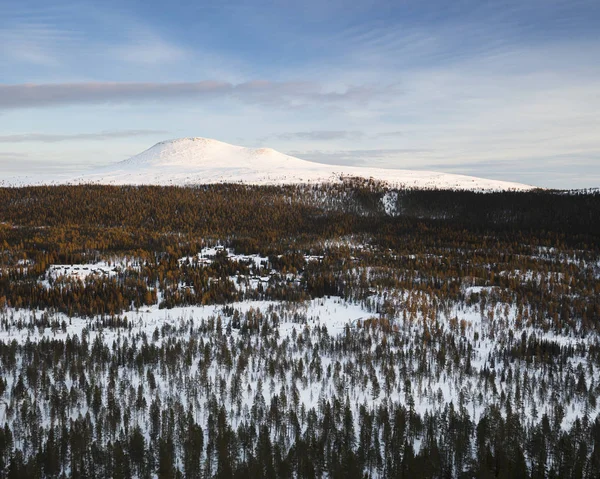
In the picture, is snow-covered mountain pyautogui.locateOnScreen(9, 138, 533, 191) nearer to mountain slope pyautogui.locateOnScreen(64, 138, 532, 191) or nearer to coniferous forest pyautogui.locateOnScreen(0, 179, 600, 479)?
mountain slope pyautogui.locateOnScreen(64, 138, 532, 191)

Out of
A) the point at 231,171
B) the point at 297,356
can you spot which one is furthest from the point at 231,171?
the point at 297,356

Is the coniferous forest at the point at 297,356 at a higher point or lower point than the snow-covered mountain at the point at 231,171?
lower

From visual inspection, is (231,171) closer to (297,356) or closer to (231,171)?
(231,171)

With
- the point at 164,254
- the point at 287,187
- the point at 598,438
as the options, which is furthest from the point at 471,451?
the point at 287,187

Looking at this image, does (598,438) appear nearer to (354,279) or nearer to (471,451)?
(471,451)

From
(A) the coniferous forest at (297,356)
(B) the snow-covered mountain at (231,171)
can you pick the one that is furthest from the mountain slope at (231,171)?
(A) the coniferous forest at (297,356)

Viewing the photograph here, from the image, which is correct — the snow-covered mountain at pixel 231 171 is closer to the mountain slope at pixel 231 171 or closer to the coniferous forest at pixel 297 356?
the mountain slope at pixel 231 171

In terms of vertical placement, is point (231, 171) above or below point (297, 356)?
above
